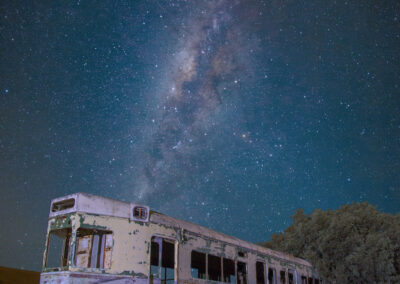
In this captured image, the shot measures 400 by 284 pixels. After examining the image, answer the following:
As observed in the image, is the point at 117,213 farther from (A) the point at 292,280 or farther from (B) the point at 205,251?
(A) the point at 292,280

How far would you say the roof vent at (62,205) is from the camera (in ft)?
29.5

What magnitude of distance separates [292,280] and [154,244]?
341 inches

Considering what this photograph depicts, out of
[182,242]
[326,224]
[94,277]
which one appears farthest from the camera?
[326,224]

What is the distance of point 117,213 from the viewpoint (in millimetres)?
9016

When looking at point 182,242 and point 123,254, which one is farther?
point 182,242

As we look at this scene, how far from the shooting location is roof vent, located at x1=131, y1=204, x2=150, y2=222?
30.5 feet

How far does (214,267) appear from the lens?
38.1 feet

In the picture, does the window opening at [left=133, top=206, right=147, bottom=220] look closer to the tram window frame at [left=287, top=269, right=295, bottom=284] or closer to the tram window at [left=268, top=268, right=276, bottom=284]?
the tram window at [left=268, top=268, right=276, bottom=284]

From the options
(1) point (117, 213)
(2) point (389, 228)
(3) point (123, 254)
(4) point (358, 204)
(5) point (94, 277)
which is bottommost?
(5) point (94, 277)

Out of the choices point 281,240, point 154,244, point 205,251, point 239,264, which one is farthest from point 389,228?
point 154,244

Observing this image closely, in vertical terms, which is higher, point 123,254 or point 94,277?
point 123,254

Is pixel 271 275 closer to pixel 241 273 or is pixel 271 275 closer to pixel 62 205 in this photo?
pixel 241 273

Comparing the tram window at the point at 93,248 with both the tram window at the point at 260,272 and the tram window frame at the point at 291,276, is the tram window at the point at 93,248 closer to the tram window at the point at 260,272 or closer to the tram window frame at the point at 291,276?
the tram window at the point at 260,272

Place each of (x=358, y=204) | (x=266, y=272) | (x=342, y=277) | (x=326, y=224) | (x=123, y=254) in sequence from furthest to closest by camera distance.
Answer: (x=358, y=204)
(x=326, y=224)
(x=342, y=277)
(x=266, y=272)
(x=123, y=254)
